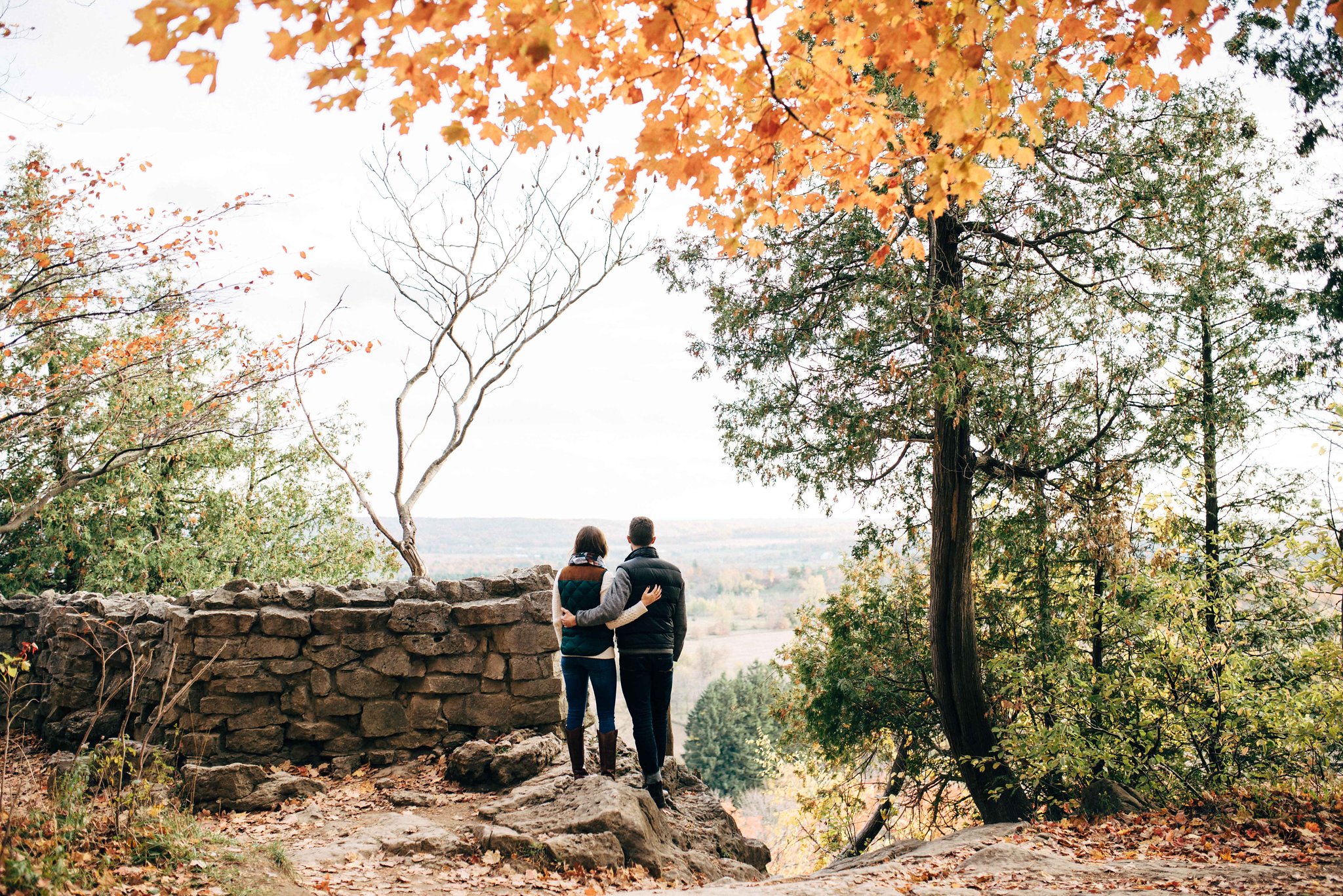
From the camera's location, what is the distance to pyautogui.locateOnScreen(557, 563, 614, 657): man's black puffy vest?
17.0 feet

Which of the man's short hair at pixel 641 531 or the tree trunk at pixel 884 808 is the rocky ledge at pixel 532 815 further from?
the tree trunk at pixel 884 808

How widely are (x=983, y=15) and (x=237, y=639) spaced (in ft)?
21.9

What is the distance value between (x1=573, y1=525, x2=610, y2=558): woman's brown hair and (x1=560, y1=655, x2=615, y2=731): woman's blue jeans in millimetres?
706

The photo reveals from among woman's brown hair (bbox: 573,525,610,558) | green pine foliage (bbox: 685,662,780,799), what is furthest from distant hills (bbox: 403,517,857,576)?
green pine foliage (bbox: 685,662,780,799)

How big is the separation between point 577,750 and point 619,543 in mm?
30359

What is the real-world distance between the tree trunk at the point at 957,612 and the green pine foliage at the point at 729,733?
23.0m

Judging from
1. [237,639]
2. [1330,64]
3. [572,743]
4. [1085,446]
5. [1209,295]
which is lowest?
[572,743]

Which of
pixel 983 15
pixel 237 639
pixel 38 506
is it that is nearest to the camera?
pixel 983 15

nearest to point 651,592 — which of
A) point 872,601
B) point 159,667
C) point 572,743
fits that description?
point 572,743

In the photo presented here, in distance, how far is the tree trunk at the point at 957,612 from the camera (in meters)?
8.27

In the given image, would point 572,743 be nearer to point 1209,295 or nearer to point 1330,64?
point 1209,295

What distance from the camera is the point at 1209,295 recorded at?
8039 millimetres

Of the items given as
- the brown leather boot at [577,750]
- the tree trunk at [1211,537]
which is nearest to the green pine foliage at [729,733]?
the tree trunk at [1211,537]

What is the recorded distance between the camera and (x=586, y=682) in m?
5.35
